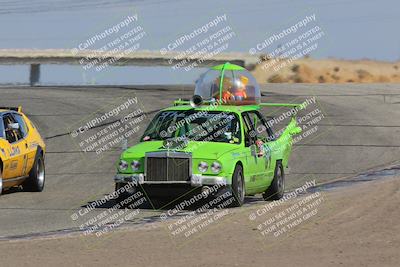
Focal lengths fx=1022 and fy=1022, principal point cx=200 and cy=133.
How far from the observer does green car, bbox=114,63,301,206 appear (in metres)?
15.2

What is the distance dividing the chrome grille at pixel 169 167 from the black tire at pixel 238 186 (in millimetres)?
688

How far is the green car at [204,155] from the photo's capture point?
15156 mm

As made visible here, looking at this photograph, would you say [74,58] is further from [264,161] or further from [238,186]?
[238,186]

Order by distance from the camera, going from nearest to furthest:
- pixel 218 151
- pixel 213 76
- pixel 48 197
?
1. pixel 218 151
2. pixel 48 197
3. pixel 213 76

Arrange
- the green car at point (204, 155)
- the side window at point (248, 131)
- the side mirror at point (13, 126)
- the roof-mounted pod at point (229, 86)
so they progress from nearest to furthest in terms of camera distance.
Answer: the green car at point (204, 155) → the side window at point (248, 131) → the side mirror at point (13, 126) → the roof-mounted pod at point (229, 86)

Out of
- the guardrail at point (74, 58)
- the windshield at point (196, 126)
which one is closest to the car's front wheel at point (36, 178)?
the windshield at point (196, 126)

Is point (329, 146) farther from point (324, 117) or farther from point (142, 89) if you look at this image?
point (142, 89)

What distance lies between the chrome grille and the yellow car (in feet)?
9.81

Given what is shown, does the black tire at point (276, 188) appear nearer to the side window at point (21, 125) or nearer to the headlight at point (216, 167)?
the headlight at point (216, 167)

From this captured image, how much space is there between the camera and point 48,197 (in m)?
Result: 17.6

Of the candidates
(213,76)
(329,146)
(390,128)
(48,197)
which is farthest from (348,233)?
(390,128)

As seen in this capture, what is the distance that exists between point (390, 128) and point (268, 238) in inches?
716

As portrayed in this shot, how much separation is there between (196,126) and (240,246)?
5.21 meters

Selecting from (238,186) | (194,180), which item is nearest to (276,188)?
(238,186)
